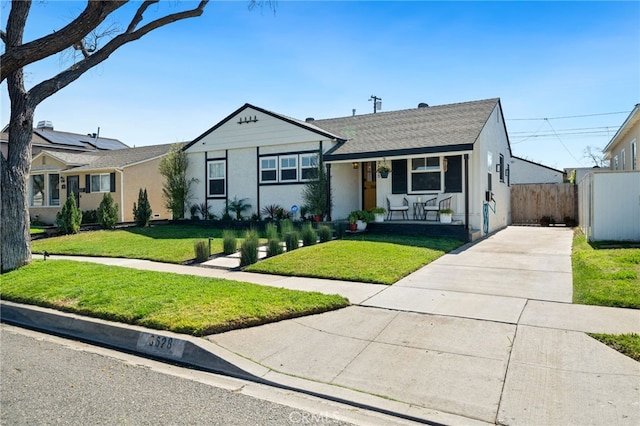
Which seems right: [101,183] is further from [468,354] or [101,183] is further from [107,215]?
[468,354]

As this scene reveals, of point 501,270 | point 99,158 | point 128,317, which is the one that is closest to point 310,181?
point 501,270

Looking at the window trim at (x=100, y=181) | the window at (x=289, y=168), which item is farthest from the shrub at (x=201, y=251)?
the window trim at (x=100, y=181)

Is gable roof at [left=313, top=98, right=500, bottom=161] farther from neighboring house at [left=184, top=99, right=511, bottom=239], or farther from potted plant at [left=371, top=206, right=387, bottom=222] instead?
potted plant at [left=371, top=206, right=387, bottom=222]

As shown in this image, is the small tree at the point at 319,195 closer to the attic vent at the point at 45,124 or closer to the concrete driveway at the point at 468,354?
the concrete driveway at the point at 468,354

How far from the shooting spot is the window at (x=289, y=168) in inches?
691

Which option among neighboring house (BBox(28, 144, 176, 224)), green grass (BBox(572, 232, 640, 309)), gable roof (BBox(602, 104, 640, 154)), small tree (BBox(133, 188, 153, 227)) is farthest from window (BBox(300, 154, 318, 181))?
gable roof (BBox(602, 104, 640, 154))

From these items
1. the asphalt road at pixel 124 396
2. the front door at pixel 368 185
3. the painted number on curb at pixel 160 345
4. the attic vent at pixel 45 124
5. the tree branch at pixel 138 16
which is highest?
the attic vent at pixel 45 124

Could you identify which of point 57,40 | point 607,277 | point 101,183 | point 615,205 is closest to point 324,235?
point 607,277

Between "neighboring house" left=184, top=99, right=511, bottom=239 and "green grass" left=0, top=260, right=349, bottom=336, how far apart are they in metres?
8.61

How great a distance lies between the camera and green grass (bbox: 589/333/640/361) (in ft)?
14.4

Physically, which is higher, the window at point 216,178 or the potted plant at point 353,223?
the window at point 216,178

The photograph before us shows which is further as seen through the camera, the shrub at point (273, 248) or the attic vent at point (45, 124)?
the attic vent at point (45, 124)

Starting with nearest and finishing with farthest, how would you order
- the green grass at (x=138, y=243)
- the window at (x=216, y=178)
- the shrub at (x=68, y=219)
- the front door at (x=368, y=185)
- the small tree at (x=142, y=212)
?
the green grass at (x=138, y=243)
the shrub at (x=68, y=219)
the front door at (x=368, y=185)
the small tree at (x=142, y=212)
the window at (x=216, y=178)

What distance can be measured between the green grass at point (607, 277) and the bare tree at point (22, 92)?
33.5ft
